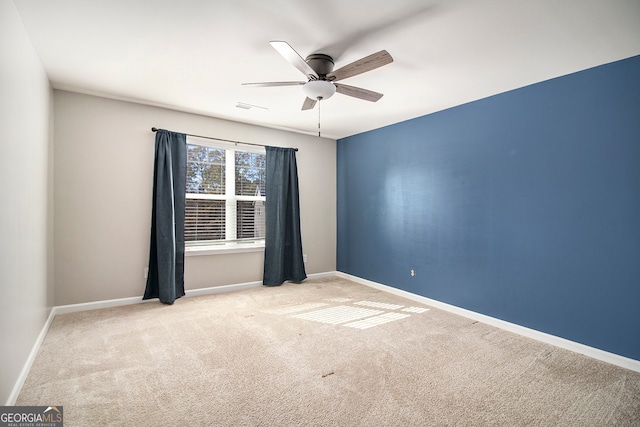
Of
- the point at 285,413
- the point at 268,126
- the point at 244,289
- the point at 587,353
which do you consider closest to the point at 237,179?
the point at 268,126

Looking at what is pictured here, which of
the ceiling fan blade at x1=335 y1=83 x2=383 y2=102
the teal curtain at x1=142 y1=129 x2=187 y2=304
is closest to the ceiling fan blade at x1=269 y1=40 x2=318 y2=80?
the ceiling fan blade at x1=335 y1=83 x2=383 y2=102

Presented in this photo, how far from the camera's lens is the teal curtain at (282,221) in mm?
4812

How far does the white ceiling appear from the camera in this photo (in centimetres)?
197

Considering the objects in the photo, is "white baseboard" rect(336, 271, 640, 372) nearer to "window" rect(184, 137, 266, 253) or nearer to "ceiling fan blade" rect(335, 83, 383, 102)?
"window" rect(184, 137, 266, 253)

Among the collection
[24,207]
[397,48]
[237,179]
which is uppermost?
[397,48]

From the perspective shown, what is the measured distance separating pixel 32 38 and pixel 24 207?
1324 mm

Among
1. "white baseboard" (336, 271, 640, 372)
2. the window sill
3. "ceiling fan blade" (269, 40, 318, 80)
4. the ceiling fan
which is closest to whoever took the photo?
"ceiling fan blade" (269, 40, 318, 80)

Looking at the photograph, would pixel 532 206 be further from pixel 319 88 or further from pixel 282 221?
pixel 282 221

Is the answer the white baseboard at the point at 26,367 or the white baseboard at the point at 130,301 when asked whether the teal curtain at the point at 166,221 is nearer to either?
the white baseboard at the point at 130,301

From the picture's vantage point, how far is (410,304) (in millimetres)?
4012

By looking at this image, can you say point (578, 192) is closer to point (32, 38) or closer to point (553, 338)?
point (553, 338)

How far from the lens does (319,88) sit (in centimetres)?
252

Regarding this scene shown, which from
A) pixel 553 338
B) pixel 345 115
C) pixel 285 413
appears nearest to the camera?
pixel 285 413

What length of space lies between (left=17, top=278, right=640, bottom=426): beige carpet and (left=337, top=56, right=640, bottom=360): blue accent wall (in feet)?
1.36
